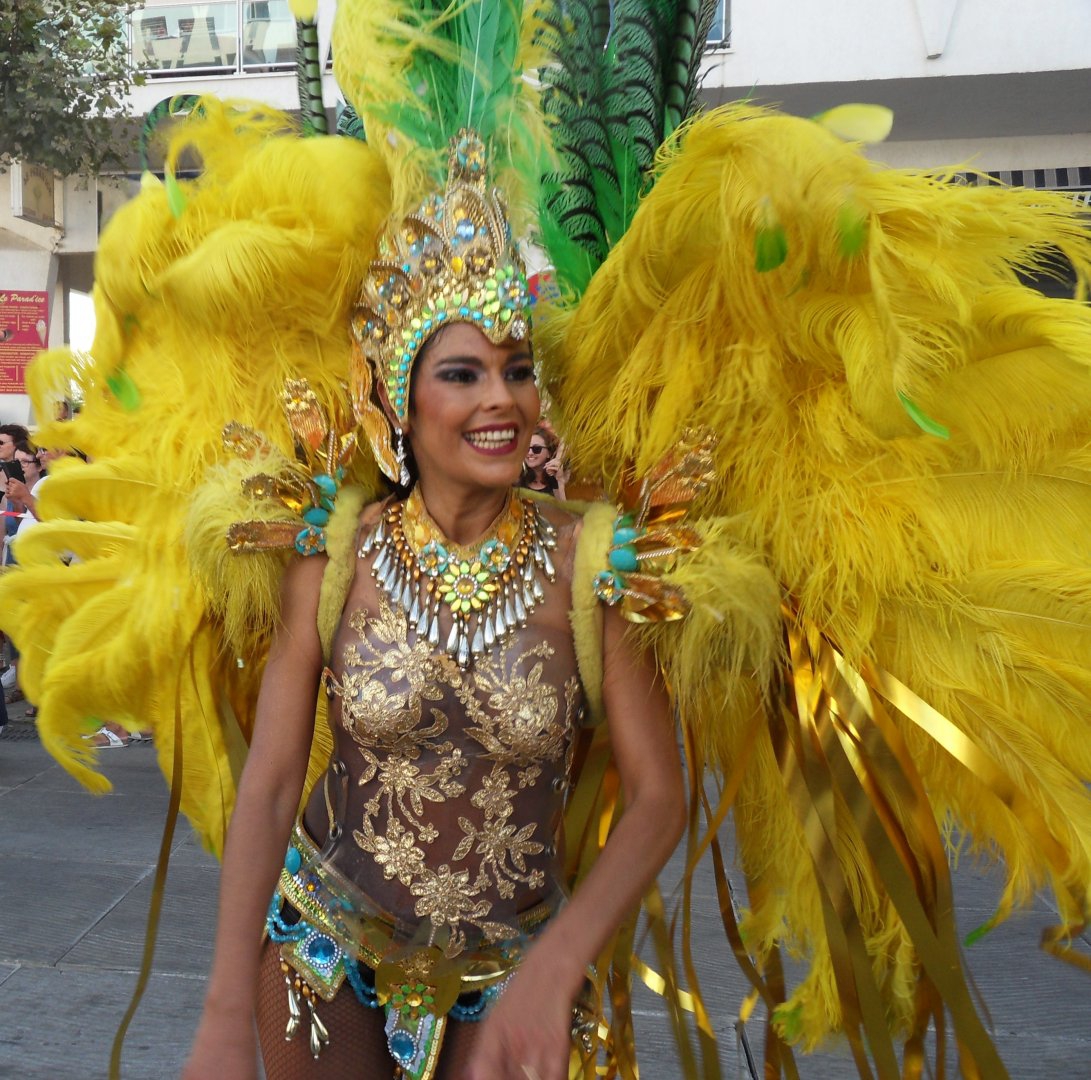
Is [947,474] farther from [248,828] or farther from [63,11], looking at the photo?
[63,11]

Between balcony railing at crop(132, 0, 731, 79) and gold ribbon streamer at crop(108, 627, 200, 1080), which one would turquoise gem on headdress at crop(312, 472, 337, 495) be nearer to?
gold ribbon streamer at crop(108, 627, 200, 1080)

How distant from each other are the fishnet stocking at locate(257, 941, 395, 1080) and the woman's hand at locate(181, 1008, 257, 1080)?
0.59ft

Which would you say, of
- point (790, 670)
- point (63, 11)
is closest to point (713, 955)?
point (790, 670)

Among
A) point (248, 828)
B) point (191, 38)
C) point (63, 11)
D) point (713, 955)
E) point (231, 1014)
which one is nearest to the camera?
point (231, 1014)

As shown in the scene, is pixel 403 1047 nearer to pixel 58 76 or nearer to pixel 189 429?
pixel 189 429

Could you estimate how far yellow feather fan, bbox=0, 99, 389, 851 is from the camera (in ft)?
6.33

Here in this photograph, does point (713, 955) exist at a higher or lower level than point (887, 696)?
lower

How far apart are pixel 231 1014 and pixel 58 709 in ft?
2.73

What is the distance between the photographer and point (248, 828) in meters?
1.77

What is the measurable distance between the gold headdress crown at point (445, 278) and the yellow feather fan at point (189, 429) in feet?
0.45

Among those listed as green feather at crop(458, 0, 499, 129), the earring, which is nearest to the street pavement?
the earring

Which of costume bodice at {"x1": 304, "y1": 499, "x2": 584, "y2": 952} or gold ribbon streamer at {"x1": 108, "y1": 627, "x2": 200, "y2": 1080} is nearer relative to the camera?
costume bodice at {"x1": 304, "y1": 499, "x2": 584, "y2": 952}

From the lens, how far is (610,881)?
1.67 metres

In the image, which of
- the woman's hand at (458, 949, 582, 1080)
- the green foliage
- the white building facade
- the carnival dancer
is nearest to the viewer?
the woman's hand at (458, 949, 582, 1080)
